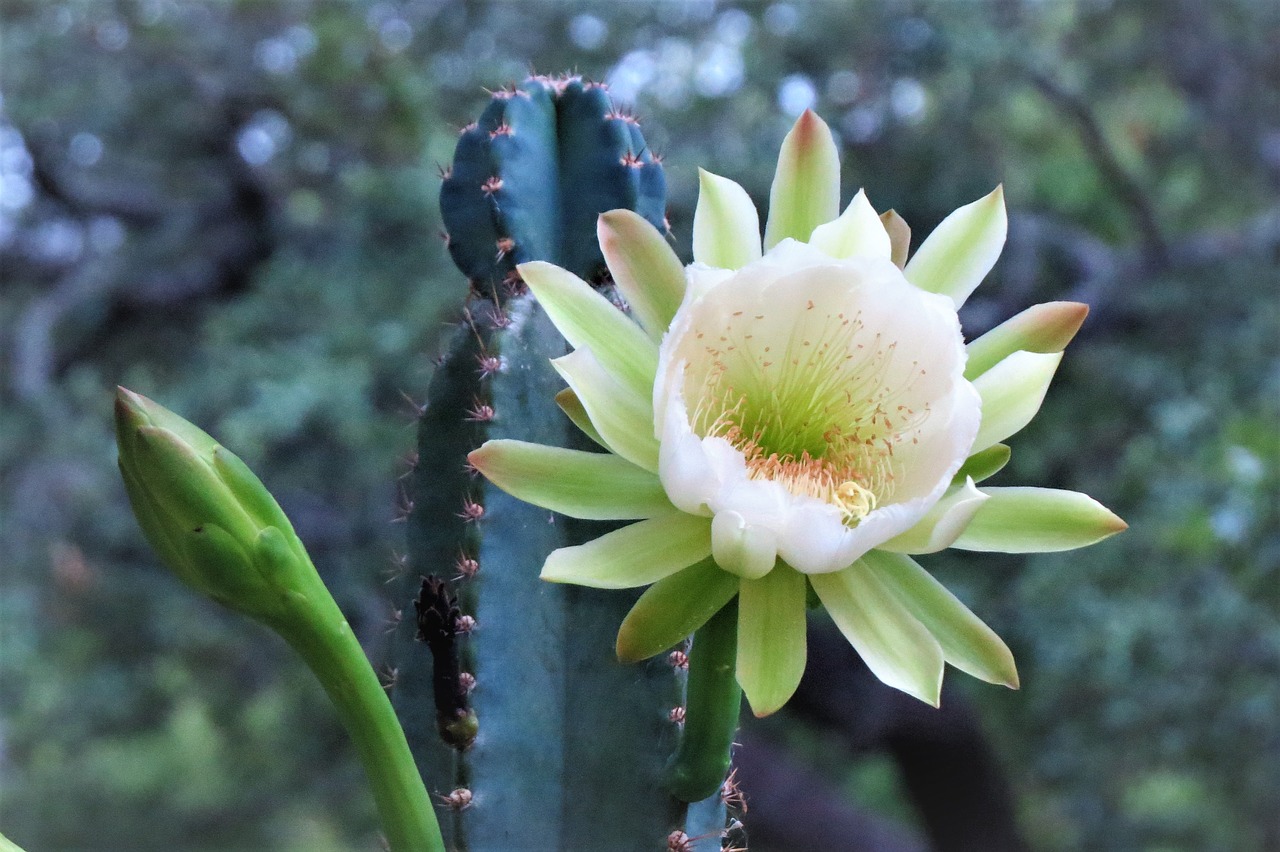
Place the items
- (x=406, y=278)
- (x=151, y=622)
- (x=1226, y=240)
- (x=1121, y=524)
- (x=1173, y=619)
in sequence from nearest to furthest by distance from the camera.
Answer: (x=1121, y=524) → (x=1173, y=619) → (x=406, y=278) → (x=1226, y=240) → (x=151, y=622)

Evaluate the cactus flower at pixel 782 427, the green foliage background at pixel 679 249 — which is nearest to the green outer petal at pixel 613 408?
the cactus flower at pixel 782 427

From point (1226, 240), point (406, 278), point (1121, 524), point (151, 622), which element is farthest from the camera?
point (151, 622)

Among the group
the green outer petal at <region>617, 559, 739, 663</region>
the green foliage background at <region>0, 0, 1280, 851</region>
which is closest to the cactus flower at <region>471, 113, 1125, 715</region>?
the green outer petal at <region>617, 559, 739, 663</region>

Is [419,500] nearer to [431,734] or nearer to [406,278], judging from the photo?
[431,734]

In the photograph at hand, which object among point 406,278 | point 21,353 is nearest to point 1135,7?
point 406,278

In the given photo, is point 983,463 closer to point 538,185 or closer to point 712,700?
point 712,700

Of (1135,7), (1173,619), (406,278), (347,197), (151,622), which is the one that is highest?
(1135,7)

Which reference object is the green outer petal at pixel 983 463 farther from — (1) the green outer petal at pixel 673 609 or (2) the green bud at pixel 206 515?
(2) the green bud at pixel 206 515
